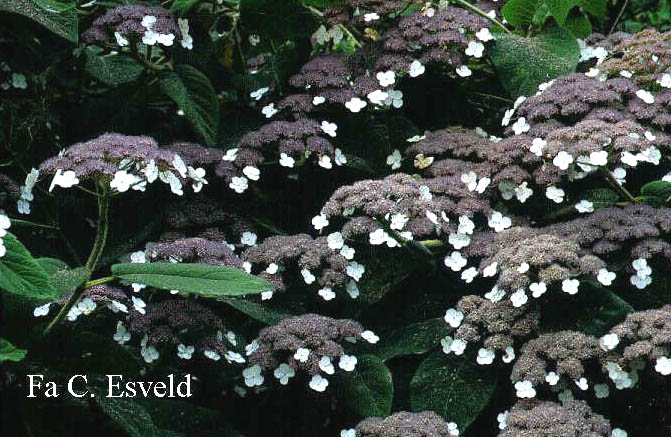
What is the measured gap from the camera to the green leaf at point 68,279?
188 cm

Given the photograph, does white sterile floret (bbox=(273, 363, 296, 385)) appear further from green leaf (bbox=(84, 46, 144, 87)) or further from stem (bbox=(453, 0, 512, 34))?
stem (bbox=(453, 0, 512, 34))

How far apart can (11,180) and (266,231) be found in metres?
0.63

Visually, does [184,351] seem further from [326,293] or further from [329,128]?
[329,128]

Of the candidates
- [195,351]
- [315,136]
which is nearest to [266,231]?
[315,136]

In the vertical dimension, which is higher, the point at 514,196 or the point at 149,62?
the point at 149,62

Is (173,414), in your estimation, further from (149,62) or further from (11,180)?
(149,62)

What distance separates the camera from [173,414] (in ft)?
7.12

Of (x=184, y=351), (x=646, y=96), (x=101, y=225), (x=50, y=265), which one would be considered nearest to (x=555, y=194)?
(x=646, y=96)

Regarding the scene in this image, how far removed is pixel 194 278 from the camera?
6.02 ft

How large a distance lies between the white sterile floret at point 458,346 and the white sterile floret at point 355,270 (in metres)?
0.26

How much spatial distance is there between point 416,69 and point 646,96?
0.56m

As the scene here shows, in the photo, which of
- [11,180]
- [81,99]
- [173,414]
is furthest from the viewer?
[81,99]

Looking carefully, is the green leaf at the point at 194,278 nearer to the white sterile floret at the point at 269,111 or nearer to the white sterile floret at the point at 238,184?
the white sterile floret at the point at 238,184

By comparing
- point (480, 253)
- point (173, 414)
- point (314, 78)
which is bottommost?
point (173, 414)
